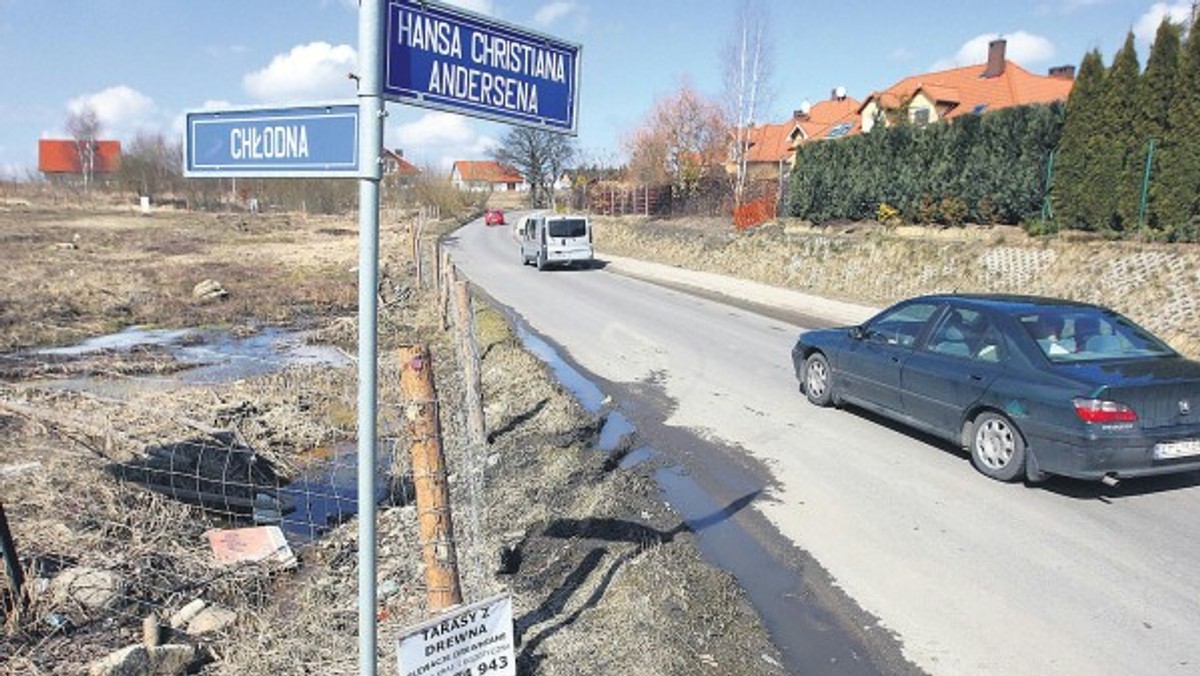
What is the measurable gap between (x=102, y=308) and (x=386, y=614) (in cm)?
1647

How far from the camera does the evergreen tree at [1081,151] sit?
1617 centimetres

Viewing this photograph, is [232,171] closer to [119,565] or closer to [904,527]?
[119,565]

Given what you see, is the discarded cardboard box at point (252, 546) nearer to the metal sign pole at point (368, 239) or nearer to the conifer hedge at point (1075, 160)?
the metal sign pole at point (368, 239)

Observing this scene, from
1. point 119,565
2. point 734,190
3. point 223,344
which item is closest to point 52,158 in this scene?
point 734,190

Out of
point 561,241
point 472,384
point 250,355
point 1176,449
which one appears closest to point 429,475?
point 472,384

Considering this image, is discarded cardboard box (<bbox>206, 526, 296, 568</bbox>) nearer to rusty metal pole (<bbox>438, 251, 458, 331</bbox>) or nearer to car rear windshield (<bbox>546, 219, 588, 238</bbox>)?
rusty metal pole (<bbox>438, 251, 458, 331</bbox>)

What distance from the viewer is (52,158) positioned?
10050 cm

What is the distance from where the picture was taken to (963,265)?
17.8m

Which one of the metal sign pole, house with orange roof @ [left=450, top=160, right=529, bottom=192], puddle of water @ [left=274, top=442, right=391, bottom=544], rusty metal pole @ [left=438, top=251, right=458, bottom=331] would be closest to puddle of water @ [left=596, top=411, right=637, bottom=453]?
puddle of water @ [left=274, top=442, right=391, bottom=544]

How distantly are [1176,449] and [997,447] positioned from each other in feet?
3.89

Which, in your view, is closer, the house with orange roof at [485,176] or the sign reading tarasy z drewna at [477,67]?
the sign reading tarasy z drewna at [477,67]

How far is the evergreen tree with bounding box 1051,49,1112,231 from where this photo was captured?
1617 centimetres

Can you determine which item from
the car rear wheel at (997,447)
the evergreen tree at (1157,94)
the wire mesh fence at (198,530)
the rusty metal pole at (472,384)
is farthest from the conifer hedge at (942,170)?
the wire mesh fence at (198,530)

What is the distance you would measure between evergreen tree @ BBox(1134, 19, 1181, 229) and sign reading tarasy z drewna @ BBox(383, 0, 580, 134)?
15.8m
